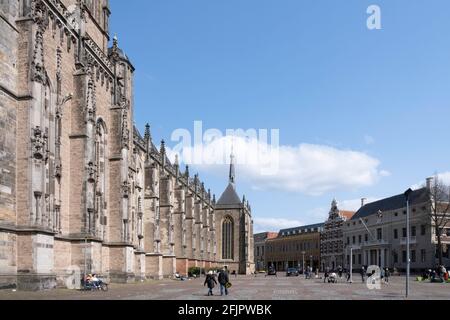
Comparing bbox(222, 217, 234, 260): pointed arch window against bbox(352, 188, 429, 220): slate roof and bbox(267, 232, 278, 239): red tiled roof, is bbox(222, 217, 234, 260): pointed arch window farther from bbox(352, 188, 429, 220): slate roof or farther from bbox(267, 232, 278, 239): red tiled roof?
bbox(267, 232, 278, 239): red tiled roof

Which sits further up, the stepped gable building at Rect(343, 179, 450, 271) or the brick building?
the stepped gable building at Rect(343, 179, 450, 271)

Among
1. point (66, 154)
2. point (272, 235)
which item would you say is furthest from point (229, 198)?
point (66, 154)

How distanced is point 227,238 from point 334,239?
83.3ft

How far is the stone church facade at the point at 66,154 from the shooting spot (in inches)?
912

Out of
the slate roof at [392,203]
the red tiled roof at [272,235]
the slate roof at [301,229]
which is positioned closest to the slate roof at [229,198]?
the slate roof at [392,203]

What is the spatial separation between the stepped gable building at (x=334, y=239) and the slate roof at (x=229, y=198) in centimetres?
2170

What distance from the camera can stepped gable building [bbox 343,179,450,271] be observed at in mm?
73062

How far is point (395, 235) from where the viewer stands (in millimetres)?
84000

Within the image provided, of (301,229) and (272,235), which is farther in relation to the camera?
(272,235)

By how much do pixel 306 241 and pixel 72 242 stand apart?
4478 inches

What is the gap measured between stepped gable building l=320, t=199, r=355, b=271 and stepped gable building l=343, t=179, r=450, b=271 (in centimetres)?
396

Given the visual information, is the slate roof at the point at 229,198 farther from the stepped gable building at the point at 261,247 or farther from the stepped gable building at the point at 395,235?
the stepped gable building at the point at 261,247

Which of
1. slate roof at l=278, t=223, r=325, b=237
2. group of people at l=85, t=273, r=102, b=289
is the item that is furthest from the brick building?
group of people at l=85, t=273, r=102, b=289

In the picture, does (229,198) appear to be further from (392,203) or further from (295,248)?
(295,248)
